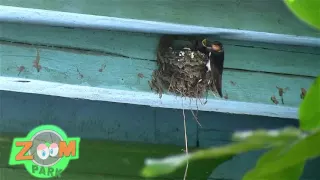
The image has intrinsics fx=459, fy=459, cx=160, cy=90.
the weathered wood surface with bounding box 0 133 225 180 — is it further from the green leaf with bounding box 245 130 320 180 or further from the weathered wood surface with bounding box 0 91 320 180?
the green leaf with bounding box 245 130 320 180

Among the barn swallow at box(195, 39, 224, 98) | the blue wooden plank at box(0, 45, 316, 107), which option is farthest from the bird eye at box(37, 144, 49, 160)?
the barn swallow at box(195, 39, 224, 98)

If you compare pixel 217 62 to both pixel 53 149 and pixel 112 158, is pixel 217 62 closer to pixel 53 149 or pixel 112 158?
pixel 112 158

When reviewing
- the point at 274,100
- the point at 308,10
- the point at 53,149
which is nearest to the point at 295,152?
the point at 308,10

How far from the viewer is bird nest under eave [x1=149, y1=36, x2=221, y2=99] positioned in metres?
1.37

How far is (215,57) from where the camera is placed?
1375 millimetres

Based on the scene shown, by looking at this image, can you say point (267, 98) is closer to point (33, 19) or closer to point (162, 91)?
point (162, 91)

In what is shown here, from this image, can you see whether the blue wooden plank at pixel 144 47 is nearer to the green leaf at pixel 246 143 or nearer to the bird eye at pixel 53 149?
the bird eye at pixel 53 149

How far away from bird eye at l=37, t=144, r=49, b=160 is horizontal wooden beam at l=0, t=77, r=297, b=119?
0.69ft

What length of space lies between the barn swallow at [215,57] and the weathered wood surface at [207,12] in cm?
8

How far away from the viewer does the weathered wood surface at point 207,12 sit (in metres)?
1.20

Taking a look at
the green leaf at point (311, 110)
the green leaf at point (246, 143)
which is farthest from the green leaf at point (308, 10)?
the green leaf at point (246, 143)

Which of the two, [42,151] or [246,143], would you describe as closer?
[246,143]

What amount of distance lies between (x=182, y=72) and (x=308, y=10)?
3.77 ft

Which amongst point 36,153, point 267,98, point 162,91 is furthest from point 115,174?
point 267,98
